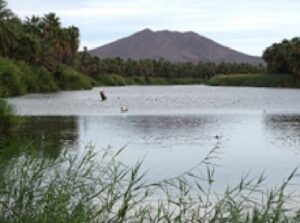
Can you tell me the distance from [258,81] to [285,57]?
1209cm

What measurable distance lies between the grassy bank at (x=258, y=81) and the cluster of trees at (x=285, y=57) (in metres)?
1.19

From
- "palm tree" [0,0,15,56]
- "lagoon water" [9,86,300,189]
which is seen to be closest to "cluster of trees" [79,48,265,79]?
"palm tree" [0,0,15,56]

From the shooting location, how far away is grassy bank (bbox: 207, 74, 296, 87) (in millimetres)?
104000

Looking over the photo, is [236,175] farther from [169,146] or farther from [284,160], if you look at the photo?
[169,146]

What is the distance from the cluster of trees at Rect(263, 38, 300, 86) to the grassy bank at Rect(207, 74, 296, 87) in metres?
1.19

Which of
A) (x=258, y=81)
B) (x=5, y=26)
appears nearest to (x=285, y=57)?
(x=258, y=81)

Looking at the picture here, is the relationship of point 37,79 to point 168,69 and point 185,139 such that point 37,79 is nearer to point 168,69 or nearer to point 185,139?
point 185,139

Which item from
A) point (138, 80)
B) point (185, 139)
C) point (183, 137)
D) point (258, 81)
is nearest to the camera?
point (185, 139)

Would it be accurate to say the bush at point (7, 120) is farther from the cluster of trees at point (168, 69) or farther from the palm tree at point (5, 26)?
the cluster of trees at point (168, 69)

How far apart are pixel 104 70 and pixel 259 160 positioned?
115 m

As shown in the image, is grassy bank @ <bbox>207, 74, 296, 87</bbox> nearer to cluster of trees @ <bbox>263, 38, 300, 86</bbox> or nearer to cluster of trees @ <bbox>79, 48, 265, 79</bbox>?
cluster of trees @ <bbox>263, 38, 300, 86</bbox>

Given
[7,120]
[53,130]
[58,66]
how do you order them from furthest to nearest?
1. [58,66]
2. [53,130]
3. [7,120]

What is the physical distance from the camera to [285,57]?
334 feet

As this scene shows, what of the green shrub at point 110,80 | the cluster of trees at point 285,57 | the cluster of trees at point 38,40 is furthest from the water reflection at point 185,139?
the green shrub at point 110,80
